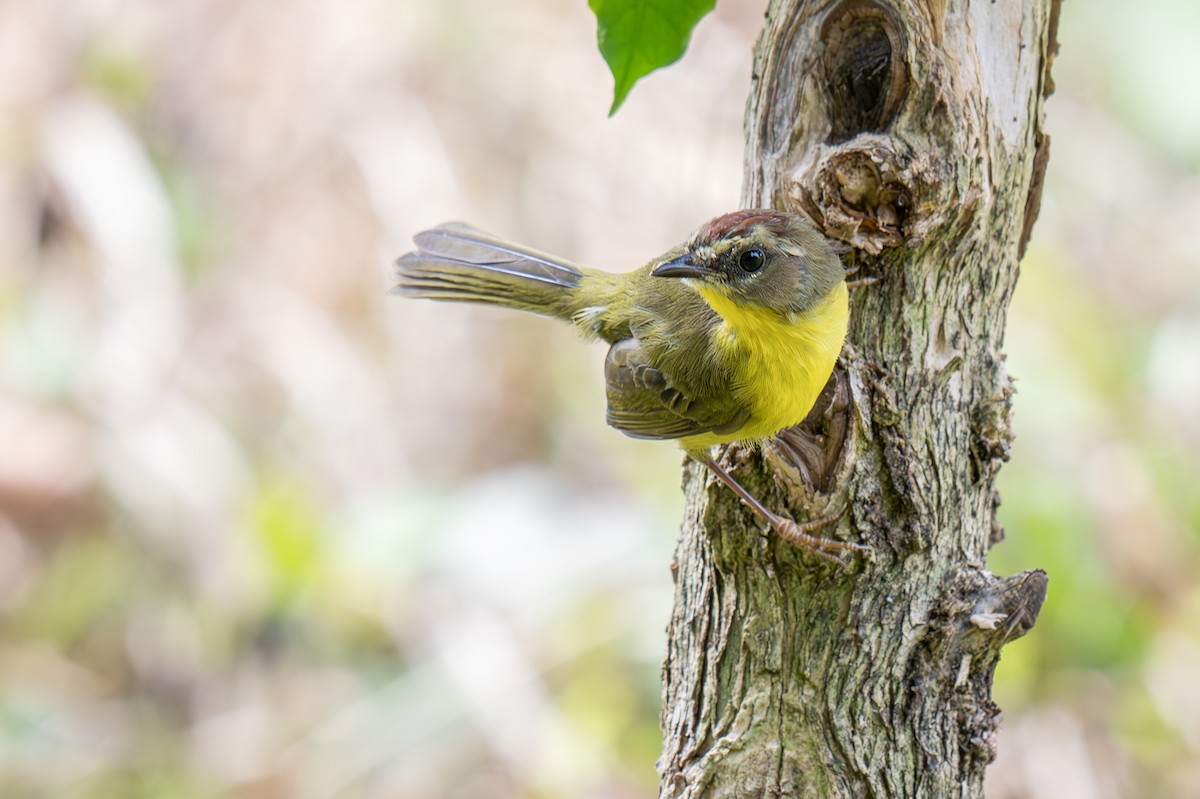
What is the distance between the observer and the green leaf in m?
2.23

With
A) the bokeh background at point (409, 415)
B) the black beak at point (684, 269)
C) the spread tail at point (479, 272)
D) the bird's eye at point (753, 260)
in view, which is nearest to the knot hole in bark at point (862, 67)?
the bird's eye at point (753, 260)

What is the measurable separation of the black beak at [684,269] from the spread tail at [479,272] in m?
0.74

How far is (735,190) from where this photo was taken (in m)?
6.20

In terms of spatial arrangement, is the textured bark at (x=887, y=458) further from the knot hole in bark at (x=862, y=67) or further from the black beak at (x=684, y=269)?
the black beak at (x=684, y=269)

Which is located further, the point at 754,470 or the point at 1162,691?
the point at 1162,691

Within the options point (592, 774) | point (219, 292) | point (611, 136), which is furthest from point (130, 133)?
point (592, 774)

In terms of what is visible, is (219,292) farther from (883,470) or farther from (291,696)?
(883,470)

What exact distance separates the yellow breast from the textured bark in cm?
9

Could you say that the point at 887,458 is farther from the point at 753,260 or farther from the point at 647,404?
the point at 647,404

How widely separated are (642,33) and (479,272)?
4.95 ft

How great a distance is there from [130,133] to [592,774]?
464cm

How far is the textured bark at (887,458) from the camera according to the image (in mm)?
2367

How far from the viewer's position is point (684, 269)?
2922 millimetres

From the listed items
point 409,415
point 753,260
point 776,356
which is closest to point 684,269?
point 753,260
